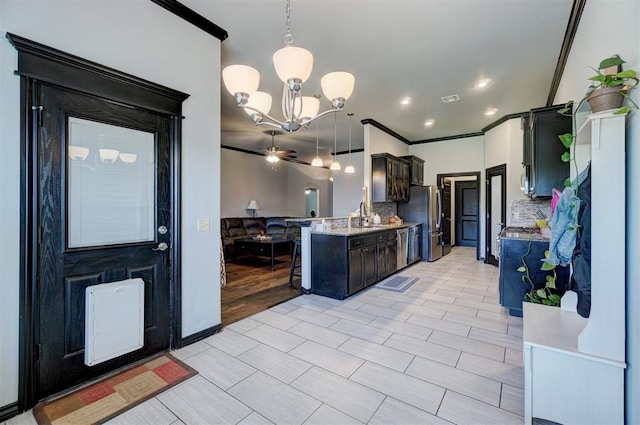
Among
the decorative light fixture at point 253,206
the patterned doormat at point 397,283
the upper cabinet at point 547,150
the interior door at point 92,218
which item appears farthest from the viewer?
the decorative light fixture at point 253,206

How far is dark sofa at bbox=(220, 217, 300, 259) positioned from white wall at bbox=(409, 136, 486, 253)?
3.90 metres

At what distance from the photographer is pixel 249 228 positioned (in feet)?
25.8

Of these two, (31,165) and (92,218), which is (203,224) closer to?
(92,218)

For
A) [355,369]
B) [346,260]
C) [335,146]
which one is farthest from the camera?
[335,146]

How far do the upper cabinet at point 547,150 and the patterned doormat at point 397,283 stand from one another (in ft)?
7.34

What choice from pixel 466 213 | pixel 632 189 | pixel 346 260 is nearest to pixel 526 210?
pixel 346 260

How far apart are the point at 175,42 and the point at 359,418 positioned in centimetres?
331

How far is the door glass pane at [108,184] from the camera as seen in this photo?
198 cm

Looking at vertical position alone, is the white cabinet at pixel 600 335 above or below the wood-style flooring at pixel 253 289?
above

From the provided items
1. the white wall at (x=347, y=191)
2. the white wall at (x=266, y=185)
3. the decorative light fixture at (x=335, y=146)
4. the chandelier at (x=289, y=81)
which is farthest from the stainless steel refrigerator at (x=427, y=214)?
the chandelier at (x=289, y=81)

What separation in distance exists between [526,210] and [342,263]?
3.72 metres

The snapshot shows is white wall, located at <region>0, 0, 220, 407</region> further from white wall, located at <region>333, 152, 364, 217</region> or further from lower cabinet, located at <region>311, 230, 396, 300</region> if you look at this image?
white wall, located at <region>333, 152, 364, 217</region>

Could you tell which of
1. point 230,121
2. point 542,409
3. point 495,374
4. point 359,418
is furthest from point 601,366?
point 230,121

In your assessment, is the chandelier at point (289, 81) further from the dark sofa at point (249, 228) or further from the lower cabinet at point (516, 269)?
the dark sofa at point (249, 228)
